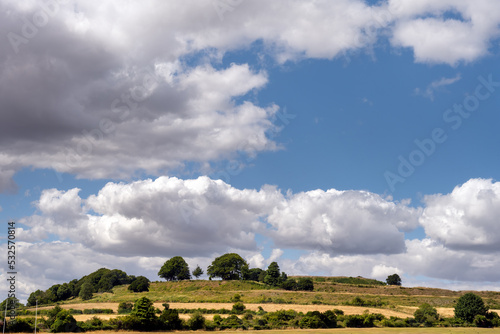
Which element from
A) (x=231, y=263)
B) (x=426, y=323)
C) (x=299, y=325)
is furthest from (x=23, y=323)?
(x=231, y=263)

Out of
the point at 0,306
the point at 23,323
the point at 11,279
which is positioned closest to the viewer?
the point at 11,279

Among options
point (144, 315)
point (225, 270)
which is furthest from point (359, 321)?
point (225, 270)

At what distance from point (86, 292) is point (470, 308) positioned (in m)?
102

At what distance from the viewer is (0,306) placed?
295 feet

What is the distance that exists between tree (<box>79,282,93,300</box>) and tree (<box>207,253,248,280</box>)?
4055 centimetres

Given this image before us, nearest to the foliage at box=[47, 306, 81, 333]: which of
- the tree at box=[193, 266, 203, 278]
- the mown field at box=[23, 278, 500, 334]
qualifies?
the mown field at box=[23, 278, 500, 334]

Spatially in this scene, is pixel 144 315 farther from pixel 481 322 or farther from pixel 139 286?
pixel 139 286

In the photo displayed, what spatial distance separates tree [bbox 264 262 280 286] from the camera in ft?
454

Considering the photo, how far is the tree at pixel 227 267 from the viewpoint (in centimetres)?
14962

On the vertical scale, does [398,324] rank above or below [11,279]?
below

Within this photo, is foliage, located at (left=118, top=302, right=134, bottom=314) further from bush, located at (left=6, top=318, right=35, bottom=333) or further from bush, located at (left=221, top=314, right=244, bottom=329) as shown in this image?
bush, located at (left=221, top=314, right=244, bottom=329)

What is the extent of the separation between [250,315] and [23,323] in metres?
32.6

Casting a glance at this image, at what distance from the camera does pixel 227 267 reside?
5906 inches

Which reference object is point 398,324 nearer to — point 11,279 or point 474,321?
point 474,321
